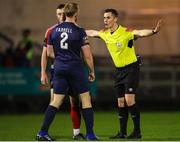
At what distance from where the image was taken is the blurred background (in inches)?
933

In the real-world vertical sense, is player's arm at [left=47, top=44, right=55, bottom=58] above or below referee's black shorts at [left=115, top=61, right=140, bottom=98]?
above

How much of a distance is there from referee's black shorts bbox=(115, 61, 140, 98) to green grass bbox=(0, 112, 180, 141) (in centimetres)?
83

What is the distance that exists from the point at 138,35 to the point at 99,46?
11.5 m

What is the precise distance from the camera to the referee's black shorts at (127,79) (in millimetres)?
14484

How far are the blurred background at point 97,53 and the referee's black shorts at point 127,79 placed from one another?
8911 millimetres

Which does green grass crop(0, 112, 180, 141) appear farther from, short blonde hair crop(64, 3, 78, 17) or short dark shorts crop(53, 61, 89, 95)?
short blonde hair crop(64, 3, 78, 17)

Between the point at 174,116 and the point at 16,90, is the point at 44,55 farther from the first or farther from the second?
the point at 16,90

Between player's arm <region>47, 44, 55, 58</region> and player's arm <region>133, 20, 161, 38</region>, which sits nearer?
player's arm <region>47, 44, 55, 58</region>

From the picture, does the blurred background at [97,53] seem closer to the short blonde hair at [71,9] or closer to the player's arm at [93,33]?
the player's arm at [93,33]

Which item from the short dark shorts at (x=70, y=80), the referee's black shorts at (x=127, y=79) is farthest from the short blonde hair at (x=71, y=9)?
the referee's black shorts at (x=127, y=79)

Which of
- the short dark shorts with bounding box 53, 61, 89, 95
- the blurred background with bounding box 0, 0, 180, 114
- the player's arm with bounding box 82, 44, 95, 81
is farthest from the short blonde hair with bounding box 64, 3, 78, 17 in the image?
the blurred background with bounding box 0, 0, 180, 114

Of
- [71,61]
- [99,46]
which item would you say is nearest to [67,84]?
[71,61]

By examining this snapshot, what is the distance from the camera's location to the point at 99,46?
2598 cm

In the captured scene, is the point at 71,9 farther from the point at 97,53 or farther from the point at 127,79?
the point at 97,53
